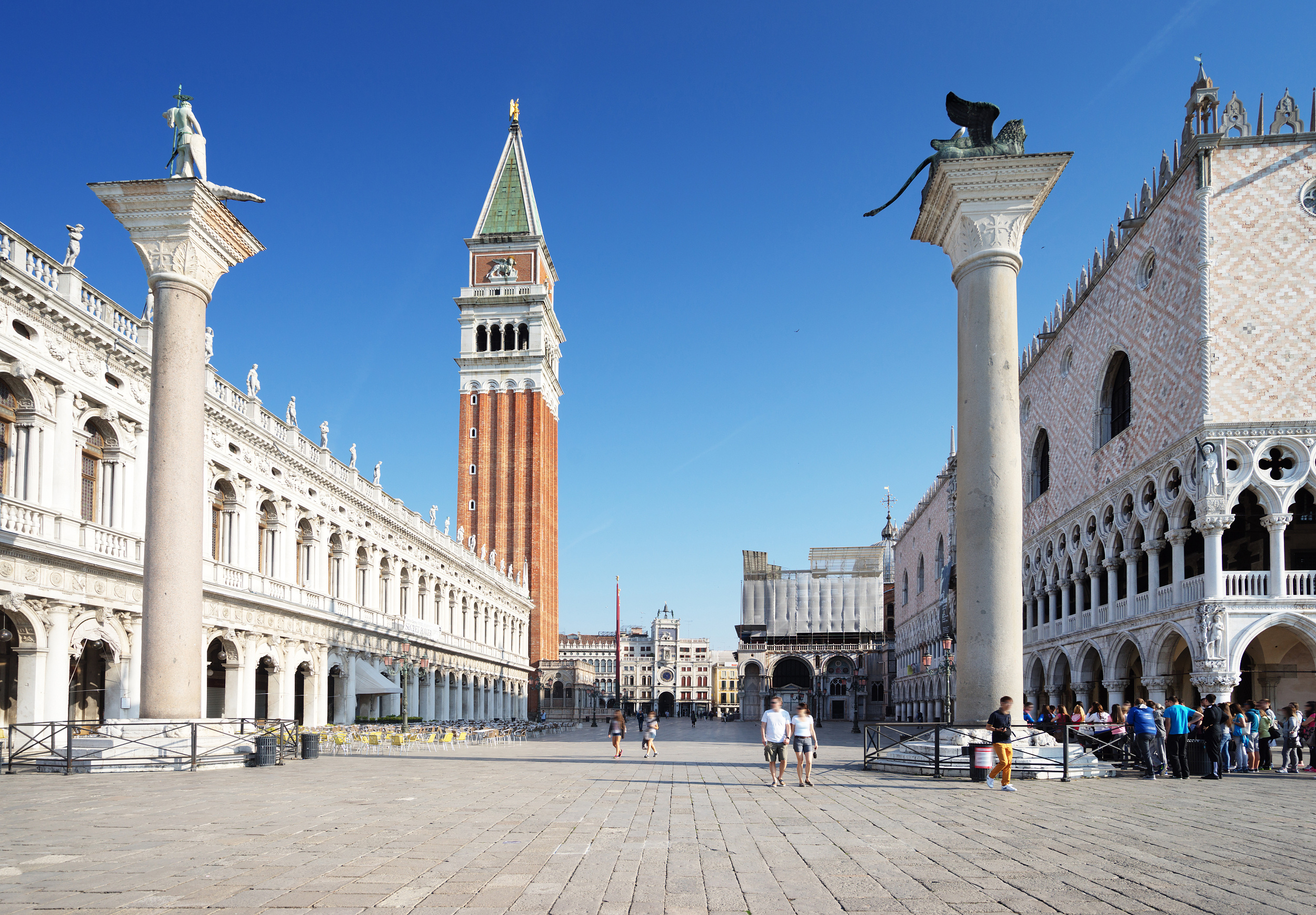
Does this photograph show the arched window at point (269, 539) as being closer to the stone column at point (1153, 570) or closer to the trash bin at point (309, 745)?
the trash bin at point (309, 745)

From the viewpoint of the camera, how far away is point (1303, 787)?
1722 centimetres

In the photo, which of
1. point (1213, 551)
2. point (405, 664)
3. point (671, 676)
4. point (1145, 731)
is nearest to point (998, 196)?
point (1145, 731)

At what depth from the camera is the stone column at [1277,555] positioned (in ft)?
90.5

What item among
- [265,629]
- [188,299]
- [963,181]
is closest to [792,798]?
[963,181]

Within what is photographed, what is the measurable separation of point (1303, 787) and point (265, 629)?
28.3m

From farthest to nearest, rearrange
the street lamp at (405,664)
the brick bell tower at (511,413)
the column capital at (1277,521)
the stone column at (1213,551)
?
the brick bell tower at (511,413)
the street lamp at (405,664)
the stone column at (1213,551)
the column capital at (1277,521)

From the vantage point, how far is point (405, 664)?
144 feet

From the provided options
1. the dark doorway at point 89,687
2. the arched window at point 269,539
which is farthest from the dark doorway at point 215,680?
the dark doorway at point 89,687

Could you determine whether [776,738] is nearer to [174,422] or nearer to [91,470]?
[174,422]

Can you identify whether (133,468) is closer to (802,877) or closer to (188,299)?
(188,299)

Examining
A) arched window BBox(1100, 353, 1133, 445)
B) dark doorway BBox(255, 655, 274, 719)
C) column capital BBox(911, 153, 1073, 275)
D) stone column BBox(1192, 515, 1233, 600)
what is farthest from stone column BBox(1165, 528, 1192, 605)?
dark doorway BBox(255, 655, 274, 719)

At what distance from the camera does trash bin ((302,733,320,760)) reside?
23.5 m

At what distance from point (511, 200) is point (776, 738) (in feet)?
282

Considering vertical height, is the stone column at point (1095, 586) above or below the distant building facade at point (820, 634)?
above
